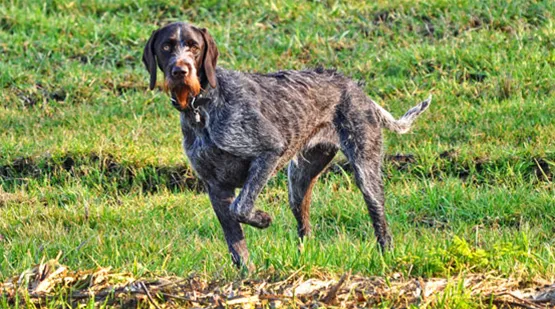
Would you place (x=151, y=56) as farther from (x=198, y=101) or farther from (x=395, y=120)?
(x=395, y=120)

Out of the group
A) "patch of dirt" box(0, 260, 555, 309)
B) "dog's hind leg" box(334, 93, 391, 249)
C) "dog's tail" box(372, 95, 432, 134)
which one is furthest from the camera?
"dog's tail" box(372, 95, 432, 134)

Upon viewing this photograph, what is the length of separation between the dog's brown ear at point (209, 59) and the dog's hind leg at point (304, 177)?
1.29 meters

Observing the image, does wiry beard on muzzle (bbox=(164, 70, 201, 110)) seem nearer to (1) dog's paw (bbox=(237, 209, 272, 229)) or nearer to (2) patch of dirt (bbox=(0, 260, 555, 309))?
(1) dog's paw (bbox=(237, 209, 272, 229))

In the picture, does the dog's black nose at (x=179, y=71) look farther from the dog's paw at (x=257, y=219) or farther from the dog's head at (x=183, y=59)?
the dog's paw at (x=257, y=219)

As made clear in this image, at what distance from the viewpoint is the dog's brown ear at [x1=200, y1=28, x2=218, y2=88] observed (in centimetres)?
697

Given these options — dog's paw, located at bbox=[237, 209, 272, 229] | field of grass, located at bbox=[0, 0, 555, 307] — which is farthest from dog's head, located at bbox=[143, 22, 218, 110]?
field of grass, located at bbox=[0, 0, 555, 307]

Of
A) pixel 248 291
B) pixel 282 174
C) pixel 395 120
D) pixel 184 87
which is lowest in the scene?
pixel 282 174

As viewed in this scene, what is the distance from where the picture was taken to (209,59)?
704 cm

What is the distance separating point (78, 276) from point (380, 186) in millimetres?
3483

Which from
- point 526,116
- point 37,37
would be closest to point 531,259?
point 526,116

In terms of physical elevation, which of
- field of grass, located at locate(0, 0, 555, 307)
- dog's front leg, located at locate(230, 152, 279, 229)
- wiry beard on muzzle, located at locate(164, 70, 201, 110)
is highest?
wiry beard on muzzle, located at locate(164, 70, 201, 110)

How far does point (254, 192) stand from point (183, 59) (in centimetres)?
102

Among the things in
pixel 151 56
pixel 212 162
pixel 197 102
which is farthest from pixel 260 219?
pixel 151 56

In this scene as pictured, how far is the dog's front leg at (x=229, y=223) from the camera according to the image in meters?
7.07
